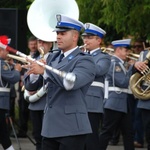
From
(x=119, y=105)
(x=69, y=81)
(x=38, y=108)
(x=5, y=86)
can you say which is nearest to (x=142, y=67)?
(x=119, y=105)

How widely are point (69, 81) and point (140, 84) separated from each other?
3.52 meters

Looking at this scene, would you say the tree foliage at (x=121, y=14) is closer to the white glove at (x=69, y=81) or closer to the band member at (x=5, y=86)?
the band member at (x=5, y=86)

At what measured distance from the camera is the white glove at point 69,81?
5.62 m

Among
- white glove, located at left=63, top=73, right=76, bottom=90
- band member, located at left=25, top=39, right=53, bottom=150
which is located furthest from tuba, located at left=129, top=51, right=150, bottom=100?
white glove, located at left=63, top=73, right=76, bottom=90

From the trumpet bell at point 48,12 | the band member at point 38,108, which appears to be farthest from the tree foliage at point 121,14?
the trumpet bell at point 48,12

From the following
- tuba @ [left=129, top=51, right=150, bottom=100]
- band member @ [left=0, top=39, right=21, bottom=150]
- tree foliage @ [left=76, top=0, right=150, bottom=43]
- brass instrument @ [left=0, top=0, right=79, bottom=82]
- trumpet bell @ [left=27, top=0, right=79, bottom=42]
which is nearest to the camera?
brass instrument @ [left=0, top=0, right=79, bottom=82]

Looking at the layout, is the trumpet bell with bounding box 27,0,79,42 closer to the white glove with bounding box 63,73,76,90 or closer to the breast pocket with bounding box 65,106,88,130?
the breast pocket with bounding box 65,106,88,130

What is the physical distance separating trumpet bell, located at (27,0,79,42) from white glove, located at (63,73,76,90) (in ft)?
4.65

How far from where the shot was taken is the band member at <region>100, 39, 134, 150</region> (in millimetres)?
9617

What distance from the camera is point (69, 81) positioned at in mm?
5641

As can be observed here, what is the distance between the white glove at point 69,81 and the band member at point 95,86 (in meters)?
2.45

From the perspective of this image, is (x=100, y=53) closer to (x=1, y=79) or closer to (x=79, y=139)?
(x=1, y=79)

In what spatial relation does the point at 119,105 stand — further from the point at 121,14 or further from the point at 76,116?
the point at 76,116

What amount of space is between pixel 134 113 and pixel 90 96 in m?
4.05
